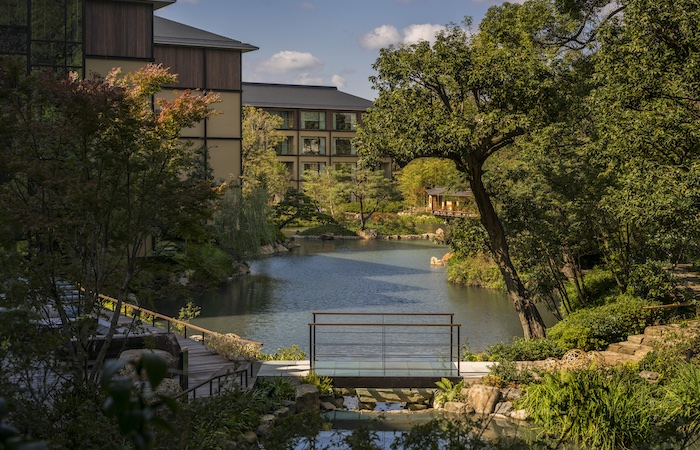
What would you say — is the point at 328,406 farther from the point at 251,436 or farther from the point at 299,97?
the point at 299,97

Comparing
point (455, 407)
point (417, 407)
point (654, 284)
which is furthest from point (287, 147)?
point (455, 407)

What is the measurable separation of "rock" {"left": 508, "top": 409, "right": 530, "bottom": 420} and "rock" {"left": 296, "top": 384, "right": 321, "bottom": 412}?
2742mm

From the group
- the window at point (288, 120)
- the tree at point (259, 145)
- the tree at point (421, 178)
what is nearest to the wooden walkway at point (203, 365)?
the tree at point (259, 145)

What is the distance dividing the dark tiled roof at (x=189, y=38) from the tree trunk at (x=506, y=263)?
1808 cm

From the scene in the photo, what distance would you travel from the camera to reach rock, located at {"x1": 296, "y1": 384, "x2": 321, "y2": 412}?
10.9 metres

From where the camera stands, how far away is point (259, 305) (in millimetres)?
21375

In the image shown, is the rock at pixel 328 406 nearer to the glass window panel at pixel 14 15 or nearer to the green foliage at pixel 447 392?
the green foliage at pixel 447 392

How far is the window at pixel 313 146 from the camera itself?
193ft

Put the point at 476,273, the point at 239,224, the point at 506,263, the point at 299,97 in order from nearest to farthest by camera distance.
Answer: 1. the point at 506,263
2. the point at 476,273
3. the point at 239,224
4. the point at 299,97

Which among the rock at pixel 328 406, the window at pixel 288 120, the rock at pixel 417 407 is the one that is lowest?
the rock at pixel 417 407

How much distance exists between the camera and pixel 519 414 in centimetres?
1033

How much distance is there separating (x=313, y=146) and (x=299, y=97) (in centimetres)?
395

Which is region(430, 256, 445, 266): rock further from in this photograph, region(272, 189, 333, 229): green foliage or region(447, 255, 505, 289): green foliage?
region(272, 189, 333, 229): green foliage

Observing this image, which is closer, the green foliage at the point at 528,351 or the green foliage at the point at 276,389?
the green foliage at the point at 276,389
